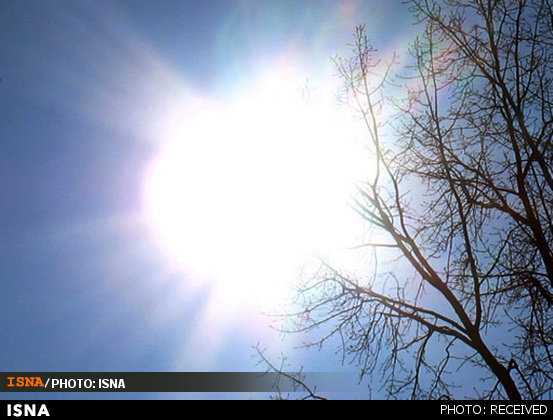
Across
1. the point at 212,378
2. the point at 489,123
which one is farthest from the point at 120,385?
the point at 489,123

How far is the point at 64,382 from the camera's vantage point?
6906 mm

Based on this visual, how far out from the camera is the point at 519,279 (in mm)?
5625

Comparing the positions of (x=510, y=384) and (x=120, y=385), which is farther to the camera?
(x=120, y=385)
